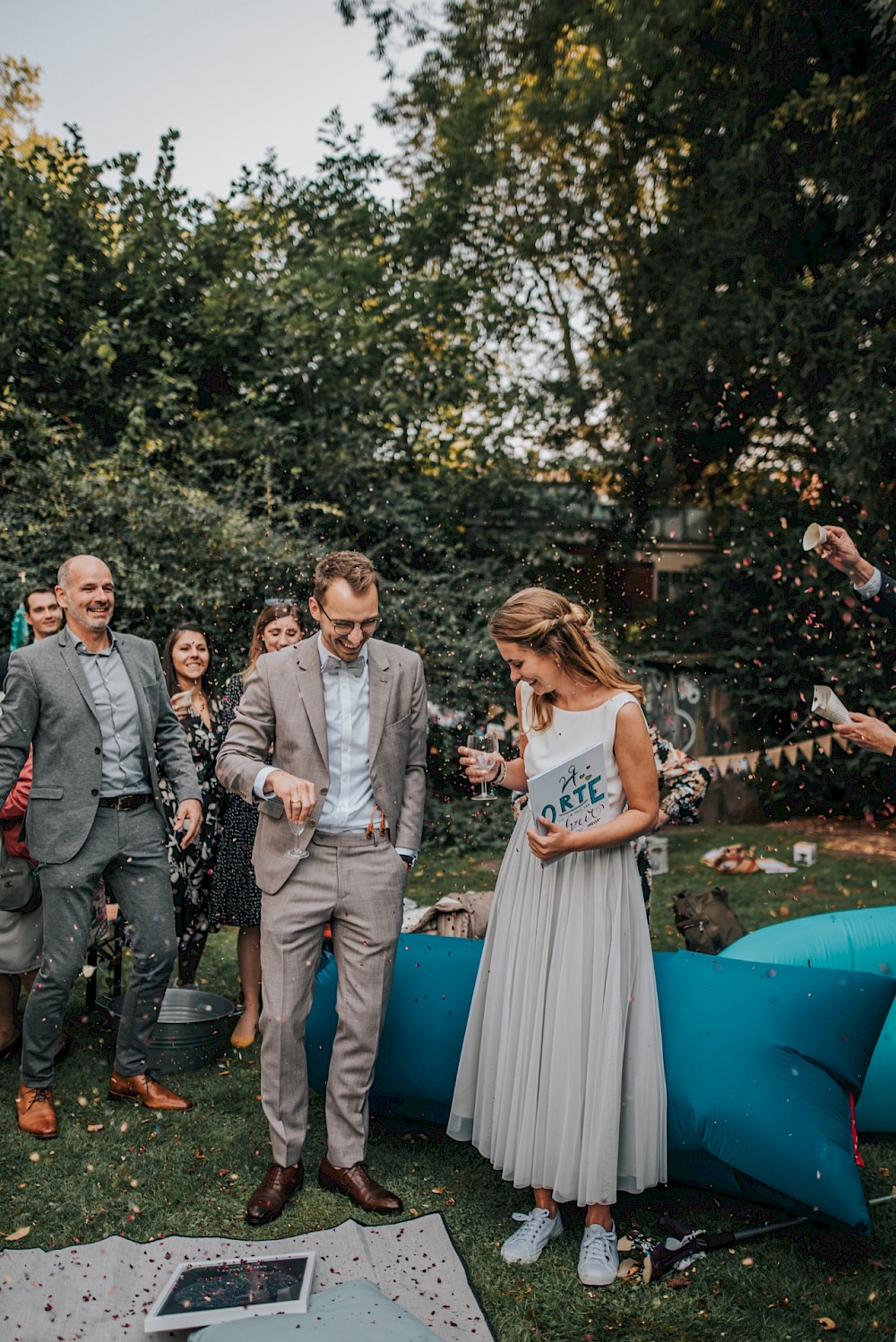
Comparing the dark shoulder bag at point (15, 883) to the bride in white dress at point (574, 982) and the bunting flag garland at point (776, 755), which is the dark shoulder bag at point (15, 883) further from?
the bunting flag garland at point (776, 755)

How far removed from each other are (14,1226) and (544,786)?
220 cm

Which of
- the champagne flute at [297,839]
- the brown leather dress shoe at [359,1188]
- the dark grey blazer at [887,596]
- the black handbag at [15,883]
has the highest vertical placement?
the dark grey blazer at [887,596]

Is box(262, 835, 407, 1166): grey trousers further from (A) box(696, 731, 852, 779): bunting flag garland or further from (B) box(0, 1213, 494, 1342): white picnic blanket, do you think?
(A) box(696, 731, 852, 779): bunting flag garland

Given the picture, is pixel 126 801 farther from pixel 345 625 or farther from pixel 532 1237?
pixel 532 1237

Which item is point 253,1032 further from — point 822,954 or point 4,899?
point 822,954

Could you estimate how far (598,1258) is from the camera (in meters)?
2.99

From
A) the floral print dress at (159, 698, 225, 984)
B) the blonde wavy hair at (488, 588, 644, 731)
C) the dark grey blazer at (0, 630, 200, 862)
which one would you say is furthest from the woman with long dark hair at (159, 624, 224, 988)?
the blonde wavy hair at (488, 588, 644, 731)

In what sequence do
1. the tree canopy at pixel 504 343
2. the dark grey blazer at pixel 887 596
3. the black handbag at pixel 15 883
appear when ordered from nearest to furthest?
1. the dark grey blazer at pixel 887 596
2. the black handbag at pixel 15 883
3. the tree canopy at pixel 504 343

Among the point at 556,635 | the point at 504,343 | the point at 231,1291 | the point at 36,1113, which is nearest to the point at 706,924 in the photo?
the point at 556,635

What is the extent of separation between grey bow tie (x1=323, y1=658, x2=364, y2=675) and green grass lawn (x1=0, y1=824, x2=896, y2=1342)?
5.68ft

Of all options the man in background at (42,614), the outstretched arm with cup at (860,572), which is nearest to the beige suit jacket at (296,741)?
the outstretched arm with cup at (860,572)

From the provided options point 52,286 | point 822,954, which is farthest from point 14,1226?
point 52,286

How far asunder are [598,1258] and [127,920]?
2.16 metres

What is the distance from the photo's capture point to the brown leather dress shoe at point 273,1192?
3.27m
